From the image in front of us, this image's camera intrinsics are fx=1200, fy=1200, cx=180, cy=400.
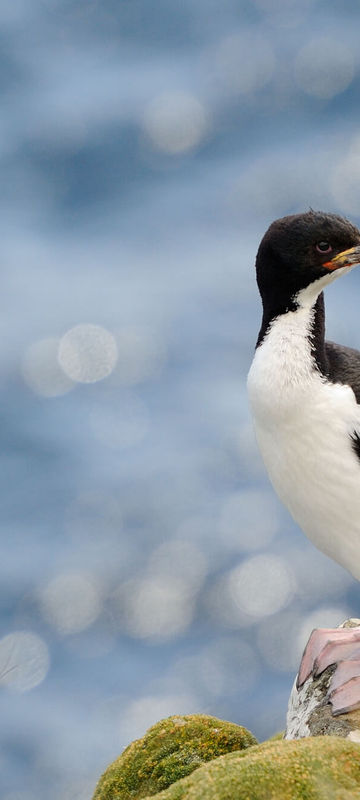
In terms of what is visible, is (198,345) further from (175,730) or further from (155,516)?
(175,730)

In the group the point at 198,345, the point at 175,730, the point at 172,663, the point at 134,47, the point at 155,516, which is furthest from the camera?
the point at 134,47

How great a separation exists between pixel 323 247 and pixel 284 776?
3127 mm

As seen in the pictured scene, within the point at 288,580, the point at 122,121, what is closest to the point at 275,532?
the point at 288,580

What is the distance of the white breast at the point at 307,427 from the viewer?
6.65 meters

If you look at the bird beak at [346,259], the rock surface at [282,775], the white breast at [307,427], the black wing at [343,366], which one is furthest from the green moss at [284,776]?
the bird beak at [346,259]

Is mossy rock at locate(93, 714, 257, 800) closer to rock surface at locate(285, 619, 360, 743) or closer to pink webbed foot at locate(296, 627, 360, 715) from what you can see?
rock surface at locate(285, 619, 360, 743)

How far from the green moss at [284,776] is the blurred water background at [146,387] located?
7206mm

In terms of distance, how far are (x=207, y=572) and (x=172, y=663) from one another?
1.09 m

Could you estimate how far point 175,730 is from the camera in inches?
234

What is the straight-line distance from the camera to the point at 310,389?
666 centimetres

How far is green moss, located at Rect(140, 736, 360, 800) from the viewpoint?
424 cm

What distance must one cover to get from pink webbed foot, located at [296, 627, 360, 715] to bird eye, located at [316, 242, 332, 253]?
208cm

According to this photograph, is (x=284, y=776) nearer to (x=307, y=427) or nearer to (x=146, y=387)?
(x=307, y=427)

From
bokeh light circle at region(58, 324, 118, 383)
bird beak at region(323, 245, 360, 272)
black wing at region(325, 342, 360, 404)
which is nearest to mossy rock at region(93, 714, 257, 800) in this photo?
black wing at region(325, 342, 360, 404)
